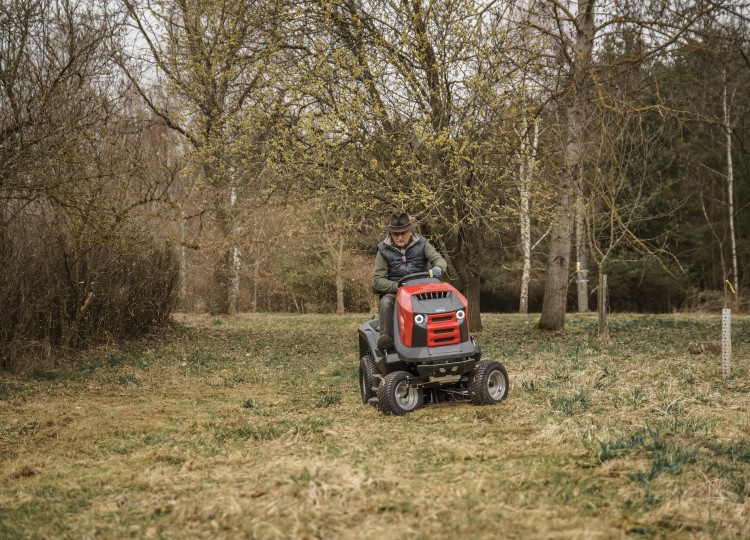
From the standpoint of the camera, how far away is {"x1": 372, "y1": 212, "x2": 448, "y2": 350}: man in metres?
7.21

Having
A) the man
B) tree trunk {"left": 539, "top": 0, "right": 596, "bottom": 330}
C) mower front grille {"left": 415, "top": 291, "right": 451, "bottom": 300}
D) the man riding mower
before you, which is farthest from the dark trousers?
tree trunk {"left": 539, "top": 0, "right": 596, "bottom": 330}

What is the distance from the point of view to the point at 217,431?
6203 mm

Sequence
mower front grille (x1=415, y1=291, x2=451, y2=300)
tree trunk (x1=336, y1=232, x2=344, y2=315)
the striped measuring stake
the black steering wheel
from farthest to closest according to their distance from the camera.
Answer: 1. tree trunk (x1=336, y1=232, x2=344, y2=315)
2. the striped measuring stake
3. the black steering wheel
4. mower front grille (x1=415, y1=291, x2=451, y2=300)

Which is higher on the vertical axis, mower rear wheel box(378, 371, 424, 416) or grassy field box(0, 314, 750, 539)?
mower rear wheel box(378, 371, 424, 416)

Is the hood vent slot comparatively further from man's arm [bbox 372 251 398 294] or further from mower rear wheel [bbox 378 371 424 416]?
mower rear wheel [bbox 378 371 424 416]

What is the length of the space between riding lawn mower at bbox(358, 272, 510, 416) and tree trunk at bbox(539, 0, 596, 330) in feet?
22.2

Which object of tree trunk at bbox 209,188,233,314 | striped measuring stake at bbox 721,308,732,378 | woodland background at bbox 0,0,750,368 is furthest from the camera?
tree trunk at bbox 209,188,233,314

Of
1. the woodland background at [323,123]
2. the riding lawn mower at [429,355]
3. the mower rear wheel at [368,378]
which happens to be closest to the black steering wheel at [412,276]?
the riding lawn mower at [429,355]

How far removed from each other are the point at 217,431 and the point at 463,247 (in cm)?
974

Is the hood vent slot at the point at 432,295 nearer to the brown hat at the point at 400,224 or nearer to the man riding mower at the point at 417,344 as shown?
the man riding mower at the point at 417,344

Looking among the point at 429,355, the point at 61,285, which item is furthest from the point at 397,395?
the point at 61,285

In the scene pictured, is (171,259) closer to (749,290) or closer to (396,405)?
(396,405)

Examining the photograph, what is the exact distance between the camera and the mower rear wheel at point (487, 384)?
268 inches

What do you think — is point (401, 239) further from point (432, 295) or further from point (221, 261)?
point (221, 261)
